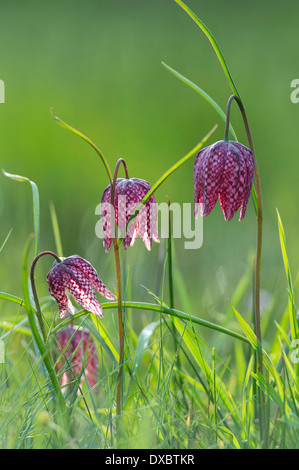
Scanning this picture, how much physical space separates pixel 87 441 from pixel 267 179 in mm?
3094

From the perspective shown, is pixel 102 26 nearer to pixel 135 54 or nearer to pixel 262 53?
pixel 135 54

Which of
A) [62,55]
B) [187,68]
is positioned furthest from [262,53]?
[62,55]

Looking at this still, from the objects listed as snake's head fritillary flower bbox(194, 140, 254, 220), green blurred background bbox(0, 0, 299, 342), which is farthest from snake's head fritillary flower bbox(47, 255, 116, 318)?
green blurred background bbox(0, 0, 299, 342)

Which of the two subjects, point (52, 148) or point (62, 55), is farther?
point (62, 55)

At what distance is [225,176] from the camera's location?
4.02 ft

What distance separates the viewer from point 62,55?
679 cm

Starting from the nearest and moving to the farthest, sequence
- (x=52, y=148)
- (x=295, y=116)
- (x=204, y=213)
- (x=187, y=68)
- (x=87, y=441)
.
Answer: (x=87, y=441) → (x=204, y=213) → (x=52, y=148) → (x=295, y=116) → (x=187, y=68)

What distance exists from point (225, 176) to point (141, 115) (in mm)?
4115

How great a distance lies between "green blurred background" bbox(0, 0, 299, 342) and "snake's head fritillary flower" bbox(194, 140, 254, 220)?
44 centimetres

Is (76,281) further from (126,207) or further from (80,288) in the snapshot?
(126,207)

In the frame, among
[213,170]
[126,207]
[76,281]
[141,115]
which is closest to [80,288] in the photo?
[76,281]

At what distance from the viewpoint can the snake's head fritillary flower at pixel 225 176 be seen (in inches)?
47.8

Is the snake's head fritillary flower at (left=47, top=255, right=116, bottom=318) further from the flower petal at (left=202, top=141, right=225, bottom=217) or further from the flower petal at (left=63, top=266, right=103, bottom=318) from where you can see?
the flower petal at (left=202, top=141, right=225, bottom=217)
